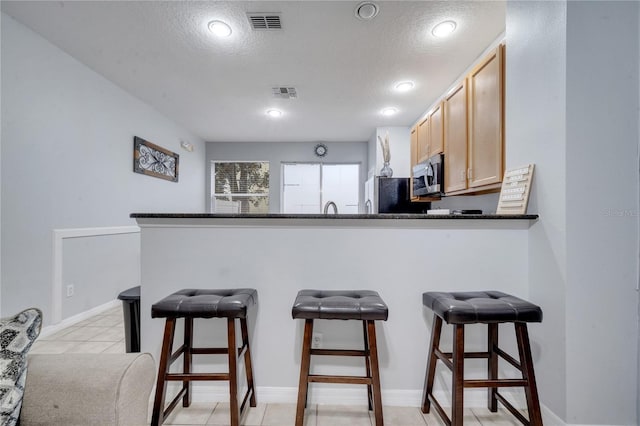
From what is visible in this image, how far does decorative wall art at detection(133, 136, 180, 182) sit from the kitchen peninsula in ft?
8.43

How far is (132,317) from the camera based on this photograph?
1.60m

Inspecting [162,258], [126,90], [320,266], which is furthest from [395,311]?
[126,90]

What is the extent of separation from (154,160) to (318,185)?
2.98m

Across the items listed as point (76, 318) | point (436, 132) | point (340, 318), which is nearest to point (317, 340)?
point (340, 318)

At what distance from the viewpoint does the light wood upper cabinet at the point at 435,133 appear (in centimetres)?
275

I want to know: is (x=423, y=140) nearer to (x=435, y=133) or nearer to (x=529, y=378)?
(x=435, y=133)

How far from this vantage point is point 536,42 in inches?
58.1

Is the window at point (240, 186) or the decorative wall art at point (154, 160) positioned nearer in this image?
Answer: the decorative wall art at point (154, 160)

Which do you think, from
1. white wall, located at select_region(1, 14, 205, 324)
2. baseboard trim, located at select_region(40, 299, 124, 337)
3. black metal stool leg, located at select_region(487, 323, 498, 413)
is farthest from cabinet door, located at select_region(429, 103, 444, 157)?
baseboard trim, located at select_region(40, 299, 124, 337)

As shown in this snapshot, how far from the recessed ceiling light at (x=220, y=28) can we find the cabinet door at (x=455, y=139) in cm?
194

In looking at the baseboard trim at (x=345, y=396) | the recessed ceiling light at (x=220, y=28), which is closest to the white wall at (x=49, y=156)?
the recessed ceiling light at (x=220, y=28)

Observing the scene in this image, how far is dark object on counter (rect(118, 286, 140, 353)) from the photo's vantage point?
5.19ft

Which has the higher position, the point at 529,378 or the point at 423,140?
the point at 423,140

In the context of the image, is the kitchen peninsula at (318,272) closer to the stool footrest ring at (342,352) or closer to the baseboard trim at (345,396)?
the baseboard trim at (345,396)
